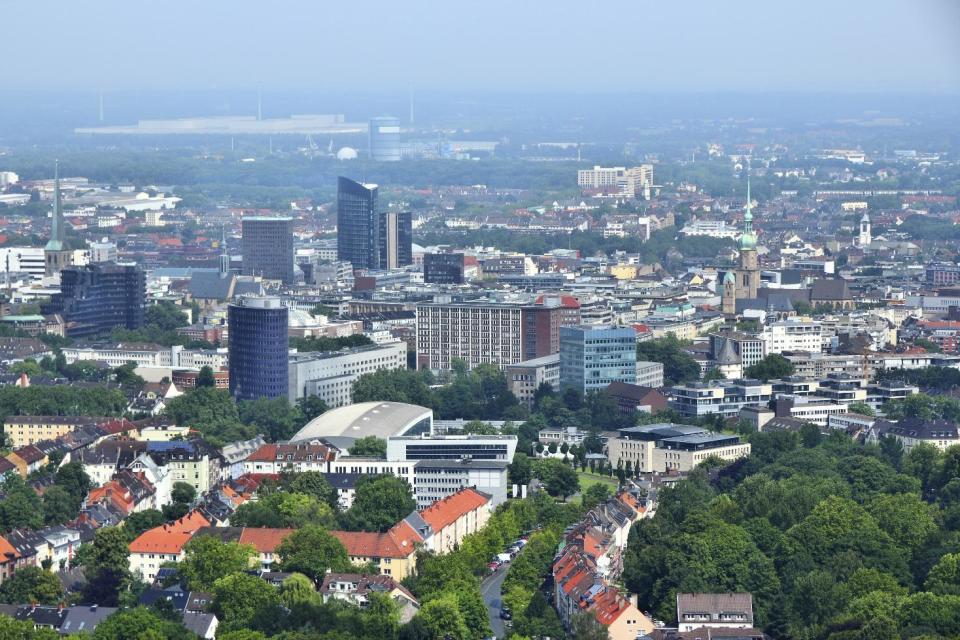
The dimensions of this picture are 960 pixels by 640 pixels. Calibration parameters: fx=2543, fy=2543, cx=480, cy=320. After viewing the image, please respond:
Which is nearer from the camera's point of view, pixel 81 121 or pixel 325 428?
pixel 325 428

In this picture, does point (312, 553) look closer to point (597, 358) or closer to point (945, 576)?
point (945, 576)

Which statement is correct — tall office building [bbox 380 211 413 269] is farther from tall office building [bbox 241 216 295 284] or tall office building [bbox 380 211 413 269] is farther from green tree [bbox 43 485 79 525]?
green tree [bbox 43 485 79 525]

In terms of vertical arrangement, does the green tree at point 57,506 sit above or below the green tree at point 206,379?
above

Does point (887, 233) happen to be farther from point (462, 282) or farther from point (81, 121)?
point (81, 121)

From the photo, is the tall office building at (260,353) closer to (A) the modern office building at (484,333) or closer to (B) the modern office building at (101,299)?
(A) the modern office building at (484,333)

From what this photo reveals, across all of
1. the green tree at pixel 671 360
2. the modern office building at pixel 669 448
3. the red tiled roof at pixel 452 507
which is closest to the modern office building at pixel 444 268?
the green tree at pixel 671 360

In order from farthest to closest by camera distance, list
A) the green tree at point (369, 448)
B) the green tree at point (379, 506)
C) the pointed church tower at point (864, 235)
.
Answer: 1. the pointed church tower at point (864, 235)
2. the green tree at point (369, 448)
3. the green tree at point (379, 506)

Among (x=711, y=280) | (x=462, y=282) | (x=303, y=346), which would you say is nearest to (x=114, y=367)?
(x=303, y=346)
